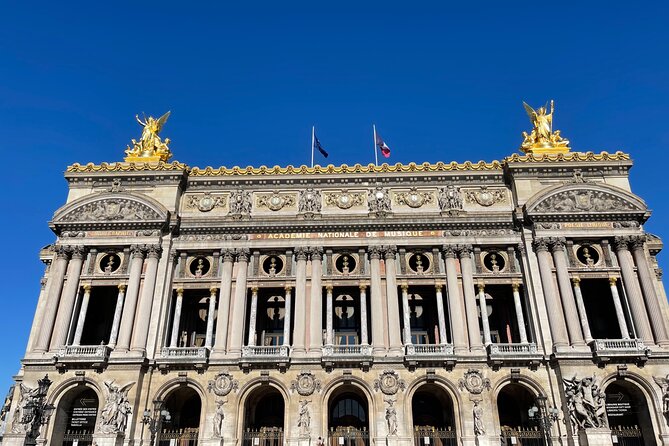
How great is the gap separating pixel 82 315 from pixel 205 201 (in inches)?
456

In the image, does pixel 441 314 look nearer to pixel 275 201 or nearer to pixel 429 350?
pixel 429 350

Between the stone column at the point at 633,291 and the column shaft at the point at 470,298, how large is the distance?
9911 millimetres

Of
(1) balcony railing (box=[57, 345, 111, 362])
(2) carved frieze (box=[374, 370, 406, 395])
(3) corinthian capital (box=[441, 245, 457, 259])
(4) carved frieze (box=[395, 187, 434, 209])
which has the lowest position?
(2) carved frieze (box=[374, 370, 406, 395])

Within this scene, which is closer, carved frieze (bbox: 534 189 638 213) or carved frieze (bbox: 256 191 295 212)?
carved frieze (bbox: 534 189 638 213)

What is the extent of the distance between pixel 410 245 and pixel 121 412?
70.9 feet

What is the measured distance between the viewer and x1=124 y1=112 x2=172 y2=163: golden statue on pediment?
150 feet

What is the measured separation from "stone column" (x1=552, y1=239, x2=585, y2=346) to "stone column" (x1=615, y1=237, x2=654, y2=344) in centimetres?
359

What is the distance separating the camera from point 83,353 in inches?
1462

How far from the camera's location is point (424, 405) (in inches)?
1564

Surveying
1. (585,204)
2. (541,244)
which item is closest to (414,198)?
(541,244)

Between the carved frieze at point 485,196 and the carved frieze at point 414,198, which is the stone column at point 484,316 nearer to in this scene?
the carved frieze at point 485,196

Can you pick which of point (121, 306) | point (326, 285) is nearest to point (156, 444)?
point (121, 306)

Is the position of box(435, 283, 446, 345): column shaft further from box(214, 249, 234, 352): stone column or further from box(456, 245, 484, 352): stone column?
box(214, 249, 234, 352): stone column

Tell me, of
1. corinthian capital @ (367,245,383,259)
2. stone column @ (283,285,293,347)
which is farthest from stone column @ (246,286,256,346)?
corinthian capital @ (367,245,383,259)
